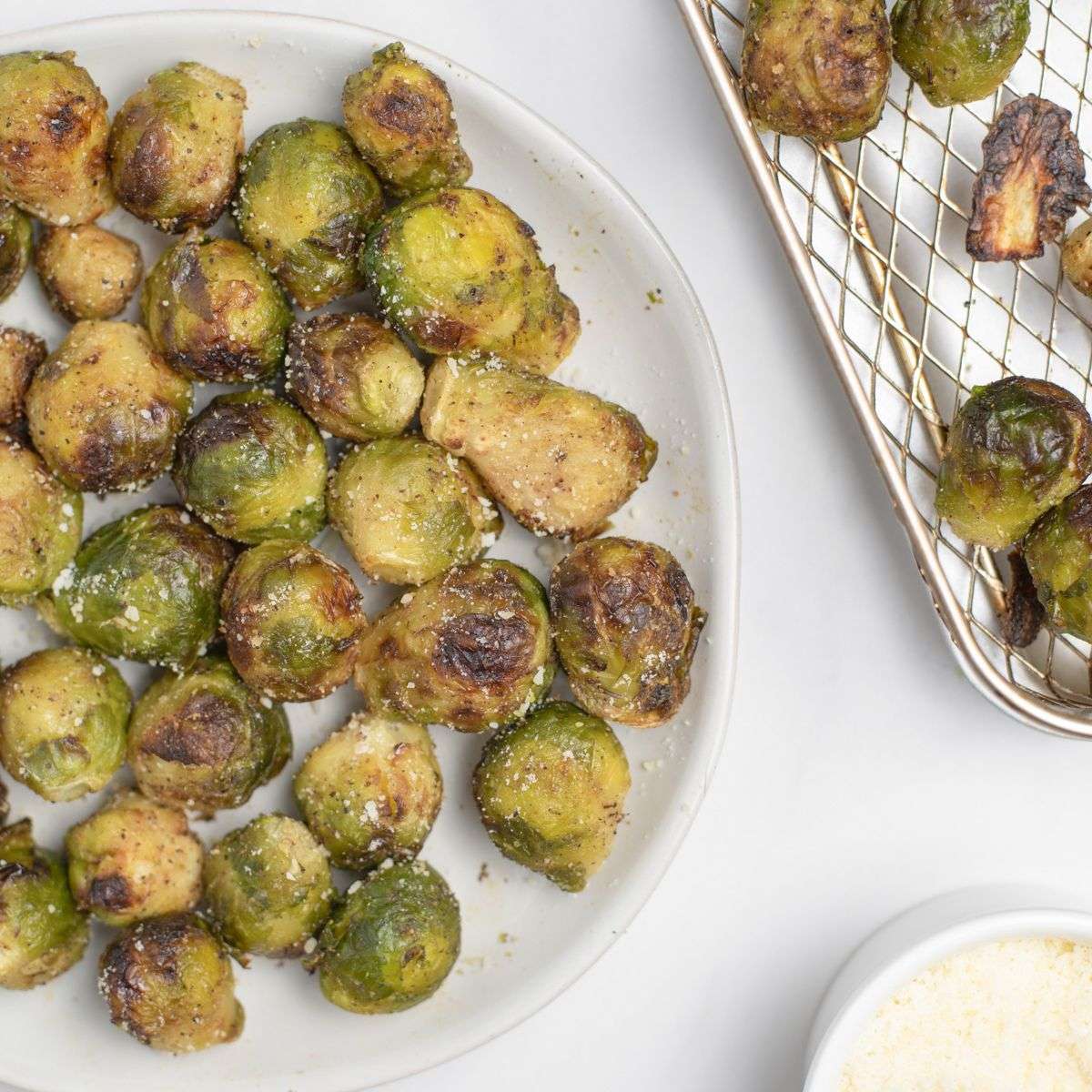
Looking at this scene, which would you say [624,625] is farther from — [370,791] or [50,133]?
[50,133]

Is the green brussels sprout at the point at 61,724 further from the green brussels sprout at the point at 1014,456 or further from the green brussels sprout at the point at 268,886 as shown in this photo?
the green brussels sprout at the point at 1014,456

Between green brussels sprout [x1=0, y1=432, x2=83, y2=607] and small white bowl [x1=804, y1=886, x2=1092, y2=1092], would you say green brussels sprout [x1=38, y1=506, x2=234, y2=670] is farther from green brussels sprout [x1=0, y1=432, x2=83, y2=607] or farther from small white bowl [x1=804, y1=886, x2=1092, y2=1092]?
small white bowl [x1=804, y1=886, x2=1092, y2=1092]

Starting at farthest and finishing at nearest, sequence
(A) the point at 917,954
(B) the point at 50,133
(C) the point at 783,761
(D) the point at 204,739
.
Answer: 1. (C) the point at 783,761
2. (A) the point at 917,954
3. (D) the point at 204,739
4. (B) the point at 50,133

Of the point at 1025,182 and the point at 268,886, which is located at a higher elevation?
the point at 1025,182

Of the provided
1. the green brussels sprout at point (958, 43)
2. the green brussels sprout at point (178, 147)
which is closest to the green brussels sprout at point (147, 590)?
the green brussels sprout at point (178, 147)

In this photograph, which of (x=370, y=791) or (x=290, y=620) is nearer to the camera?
(x=290, y=620)

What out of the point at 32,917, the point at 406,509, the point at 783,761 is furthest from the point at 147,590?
the point at 783,761

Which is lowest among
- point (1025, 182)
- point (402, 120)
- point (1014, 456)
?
point (1014, 456)

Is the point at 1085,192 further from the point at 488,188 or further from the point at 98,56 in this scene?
the point at 98,56

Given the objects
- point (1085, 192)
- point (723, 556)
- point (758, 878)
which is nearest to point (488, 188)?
point (723, 556)
